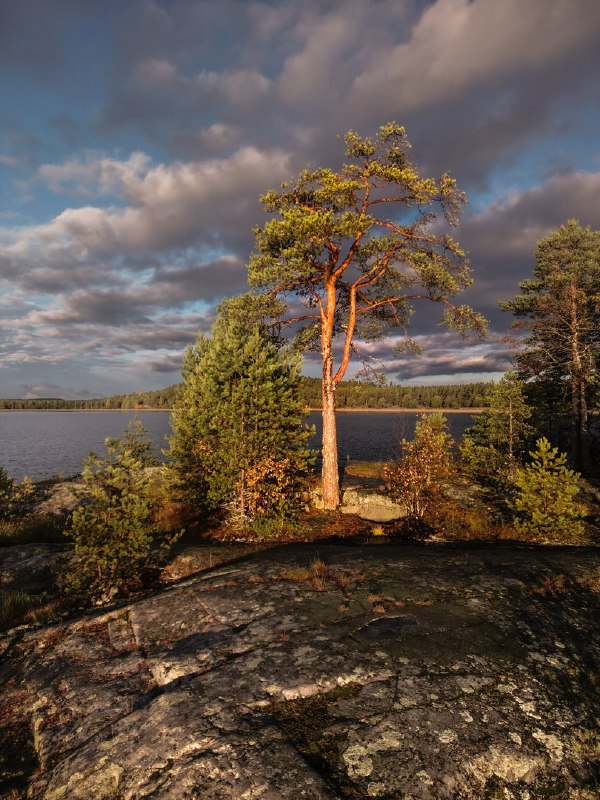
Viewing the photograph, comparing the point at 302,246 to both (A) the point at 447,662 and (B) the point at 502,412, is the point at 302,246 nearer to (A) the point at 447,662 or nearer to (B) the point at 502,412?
(A) the point at 447,662

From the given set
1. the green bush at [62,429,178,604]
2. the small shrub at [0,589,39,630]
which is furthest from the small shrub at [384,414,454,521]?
the small shrub at [0,589,39,630]

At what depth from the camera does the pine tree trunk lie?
1472cm

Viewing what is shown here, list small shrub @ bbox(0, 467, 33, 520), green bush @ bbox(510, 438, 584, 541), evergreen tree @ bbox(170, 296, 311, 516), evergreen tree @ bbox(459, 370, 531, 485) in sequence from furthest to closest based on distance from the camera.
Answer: evergreen tree @ bbox(459, 370, 531, 485) → small shrub @ bbox(0, 467, 33, 520) → evergreen tree @ bbox(170, 296, 311, 516) → green bush @ bbox(510, 438, 584, 541)

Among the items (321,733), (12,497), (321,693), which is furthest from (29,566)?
(12,497)

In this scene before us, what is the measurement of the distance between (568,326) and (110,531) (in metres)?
26.7

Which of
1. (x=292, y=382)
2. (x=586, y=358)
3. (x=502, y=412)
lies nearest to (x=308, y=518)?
(x=292, y=382)

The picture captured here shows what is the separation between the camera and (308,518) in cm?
1403

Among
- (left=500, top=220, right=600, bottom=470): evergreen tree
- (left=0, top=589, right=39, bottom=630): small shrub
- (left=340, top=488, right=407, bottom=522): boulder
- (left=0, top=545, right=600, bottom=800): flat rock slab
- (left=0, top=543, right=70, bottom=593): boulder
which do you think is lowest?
(left=340, top=488, right=407, bottom=522): boulder

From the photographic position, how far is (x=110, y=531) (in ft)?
25.2

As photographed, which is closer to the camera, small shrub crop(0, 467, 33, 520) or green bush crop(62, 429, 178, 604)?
green bush crop(62, 429, 178, 604)

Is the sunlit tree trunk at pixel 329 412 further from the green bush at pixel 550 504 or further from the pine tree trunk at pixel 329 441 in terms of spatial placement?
the green bush at pixel 550 504

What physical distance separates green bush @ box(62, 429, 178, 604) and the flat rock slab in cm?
137

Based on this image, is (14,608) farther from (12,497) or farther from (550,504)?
(550,504)

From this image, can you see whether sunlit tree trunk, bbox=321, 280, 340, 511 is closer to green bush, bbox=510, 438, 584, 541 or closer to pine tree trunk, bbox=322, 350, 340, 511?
pine tree trunk, bbox=322, 350, 340, 511
